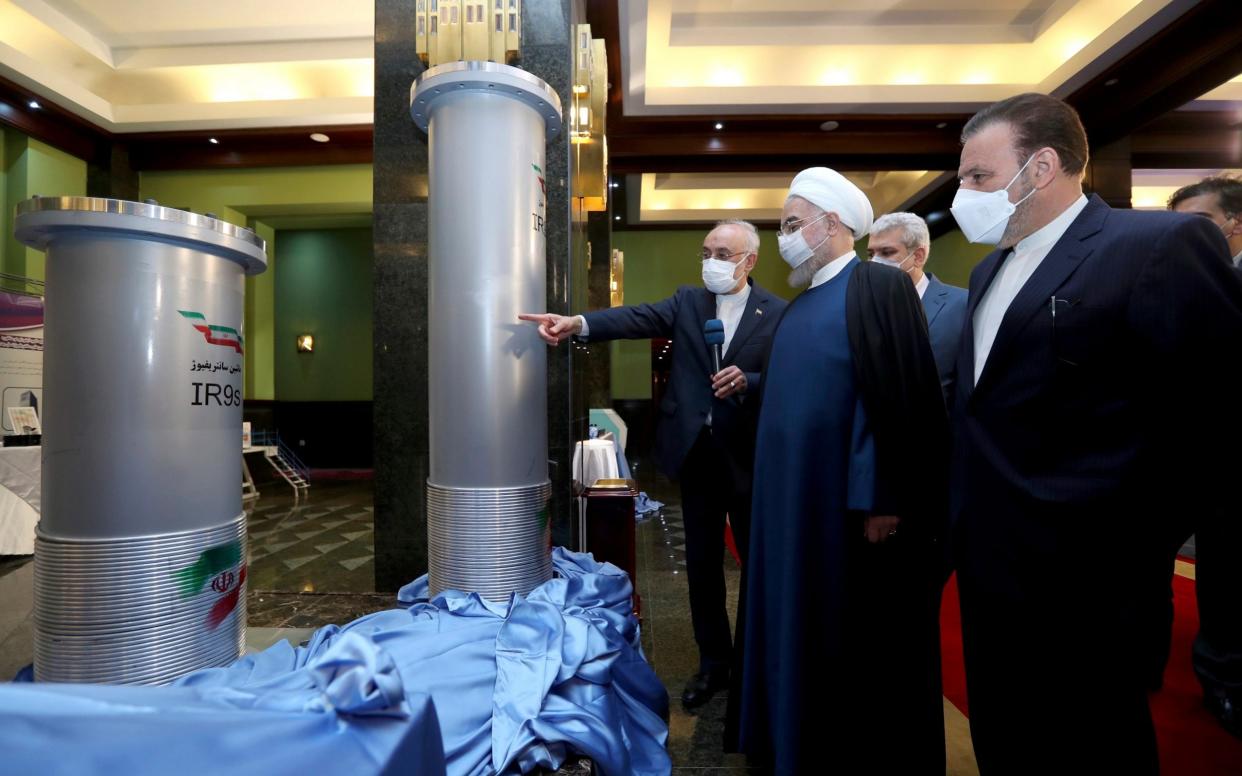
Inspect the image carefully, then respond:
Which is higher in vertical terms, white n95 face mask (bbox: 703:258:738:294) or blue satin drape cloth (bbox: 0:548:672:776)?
white n95 face mask (bbox: 703:258:738:294)

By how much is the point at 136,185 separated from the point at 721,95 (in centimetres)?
772

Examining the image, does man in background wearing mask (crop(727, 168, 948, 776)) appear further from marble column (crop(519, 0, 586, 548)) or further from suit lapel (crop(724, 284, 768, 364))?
marble column (crop(519, 0, 586, 548))

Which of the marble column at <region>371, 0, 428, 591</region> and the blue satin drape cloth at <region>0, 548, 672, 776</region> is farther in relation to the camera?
the marble column at <region>371, 0, 428, 591</region>

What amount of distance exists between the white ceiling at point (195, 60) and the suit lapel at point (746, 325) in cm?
635

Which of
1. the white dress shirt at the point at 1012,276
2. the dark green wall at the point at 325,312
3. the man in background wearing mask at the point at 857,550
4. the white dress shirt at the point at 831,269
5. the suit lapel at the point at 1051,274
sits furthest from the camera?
the dark green wall at the point at 325,312

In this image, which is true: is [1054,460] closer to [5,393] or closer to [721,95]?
[721,95]

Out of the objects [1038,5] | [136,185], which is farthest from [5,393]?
[1038,5]

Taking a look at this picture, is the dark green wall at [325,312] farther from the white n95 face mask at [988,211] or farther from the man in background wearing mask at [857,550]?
the white n95 face mask at [988,211]

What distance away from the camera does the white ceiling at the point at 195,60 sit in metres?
6.42

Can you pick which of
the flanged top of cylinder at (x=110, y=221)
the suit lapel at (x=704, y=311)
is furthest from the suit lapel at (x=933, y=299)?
the flanged top of cylinder at (x=110, y=221)

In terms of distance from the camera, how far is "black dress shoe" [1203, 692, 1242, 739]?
201 centimetres

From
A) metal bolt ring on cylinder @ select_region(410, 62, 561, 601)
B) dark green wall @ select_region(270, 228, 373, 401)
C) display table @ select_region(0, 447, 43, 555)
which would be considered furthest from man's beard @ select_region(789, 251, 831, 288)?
dark green wall @ select_region(270, 228, 373, 401)

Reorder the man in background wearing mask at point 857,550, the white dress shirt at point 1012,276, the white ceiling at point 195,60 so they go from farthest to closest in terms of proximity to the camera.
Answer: the white ceiling at point 195,60
the man in background wearing mask at point 857,550
the white dress shirt at point 1012,276

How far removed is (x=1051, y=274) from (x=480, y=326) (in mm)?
1563
